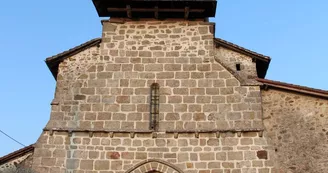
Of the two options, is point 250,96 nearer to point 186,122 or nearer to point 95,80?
point 186,122

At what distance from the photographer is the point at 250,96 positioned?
466 inches

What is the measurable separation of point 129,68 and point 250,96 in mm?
3621

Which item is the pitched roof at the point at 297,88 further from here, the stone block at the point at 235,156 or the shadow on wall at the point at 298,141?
the stone block at the point at 235,156

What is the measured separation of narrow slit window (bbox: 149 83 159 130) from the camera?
38.4 ft

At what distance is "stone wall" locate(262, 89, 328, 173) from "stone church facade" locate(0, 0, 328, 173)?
0.03m

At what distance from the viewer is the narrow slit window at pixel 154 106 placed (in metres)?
11.7

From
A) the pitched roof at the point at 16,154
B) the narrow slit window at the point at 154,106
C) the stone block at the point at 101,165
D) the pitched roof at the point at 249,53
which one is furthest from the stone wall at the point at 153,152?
the pitched roof at the point at 249,53

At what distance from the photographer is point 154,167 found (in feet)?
36.5

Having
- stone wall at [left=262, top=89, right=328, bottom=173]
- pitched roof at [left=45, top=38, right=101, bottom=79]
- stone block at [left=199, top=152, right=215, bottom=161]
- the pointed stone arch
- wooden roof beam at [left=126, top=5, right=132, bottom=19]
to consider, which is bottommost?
the pointed stone arch

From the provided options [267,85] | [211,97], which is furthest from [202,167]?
[267,85]

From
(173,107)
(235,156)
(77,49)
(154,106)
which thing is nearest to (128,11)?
(77,49)

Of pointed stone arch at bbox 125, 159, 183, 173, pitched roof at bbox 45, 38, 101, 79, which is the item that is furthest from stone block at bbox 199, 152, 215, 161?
pitched roof at bbox 45, 38, 101, 79

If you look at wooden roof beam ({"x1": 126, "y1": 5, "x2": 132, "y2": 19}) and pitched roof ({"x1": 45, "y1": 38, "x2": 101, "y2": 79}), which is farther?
wooden roof beam ({"x1": 126, "y1": 5, "x2": 132, "y2": 19})

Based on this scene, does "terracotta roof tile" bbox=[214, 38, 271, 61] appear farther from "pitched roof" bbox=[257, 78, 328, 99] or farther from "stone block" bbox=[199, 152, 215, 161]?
"stone block" bbox=[199, 152, 215, 161]
